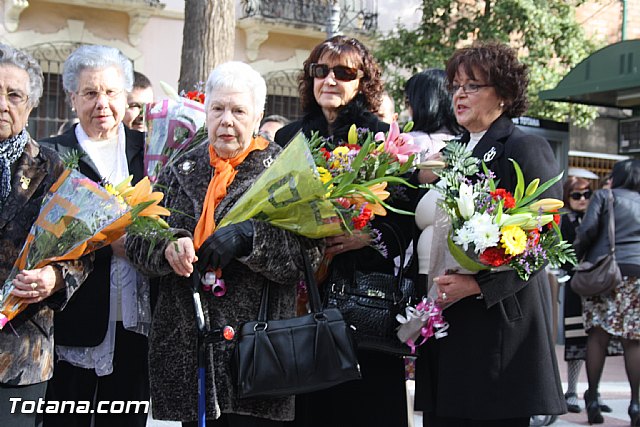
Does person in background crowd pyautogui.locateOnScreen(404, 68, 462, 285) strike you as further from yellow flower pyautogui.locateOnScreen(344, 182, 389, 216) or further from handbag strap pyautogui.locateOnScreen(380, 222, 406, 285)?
yellow flower pyautogui.locateOnScreen(344, 182, 389, 216)

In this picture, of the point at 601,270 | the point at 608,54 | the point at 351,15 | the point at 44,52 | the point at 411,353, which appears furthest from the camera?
the point at 351,15

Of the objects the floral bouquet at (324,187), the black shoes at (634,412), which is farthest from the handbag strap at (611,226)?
the floral bouquet at (324,187)

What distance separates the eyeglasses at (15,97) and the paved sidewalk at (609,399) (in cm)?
291

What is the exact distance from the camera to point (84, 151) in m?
3.98

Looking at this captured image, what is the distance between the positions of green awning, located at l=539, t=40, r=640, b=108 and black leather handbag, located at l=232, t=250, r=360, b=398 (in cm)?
726

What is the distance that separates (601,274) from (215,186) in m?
4.92

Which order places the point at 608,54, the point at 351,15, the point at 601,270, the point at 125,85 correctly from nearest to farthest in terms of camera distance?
the point at 125,85 < the point at 601,270 < the point at 608,54 < the point at 351,15

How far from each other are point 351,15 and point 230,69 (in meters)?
14.0

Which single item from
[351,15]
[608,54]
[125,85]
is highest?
[351,15]

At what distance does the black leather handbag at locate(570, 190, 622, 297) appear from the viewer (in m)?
7.55

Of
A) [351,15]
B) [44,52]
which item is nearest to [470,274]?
[44,52]

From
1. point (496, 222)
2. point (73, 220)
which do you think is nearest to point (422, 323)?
point (496, 222)

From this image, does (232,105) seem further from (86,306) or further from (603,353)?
(603,353)

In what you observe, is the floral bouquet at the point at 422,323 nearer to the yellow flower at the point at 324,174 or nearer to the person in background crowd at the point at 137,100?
the yellow flower at the point at 324,174
